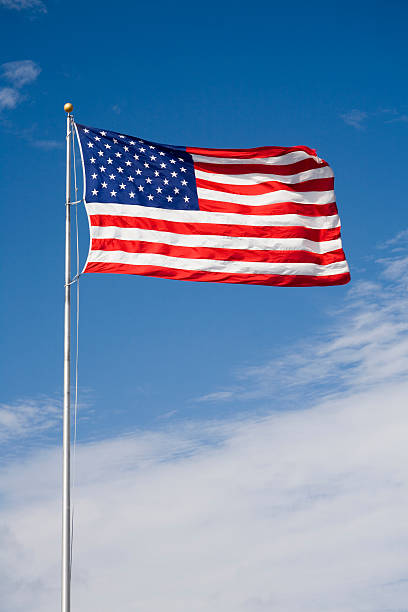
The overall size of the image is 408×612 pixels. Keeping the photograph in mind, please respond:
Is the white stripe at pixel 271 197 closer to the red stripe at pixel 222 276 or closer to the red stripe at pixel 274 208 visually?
the red stripe at pixel 274 208

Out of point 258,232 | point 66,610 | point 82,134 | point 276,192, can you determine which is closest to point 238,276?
point 258,232

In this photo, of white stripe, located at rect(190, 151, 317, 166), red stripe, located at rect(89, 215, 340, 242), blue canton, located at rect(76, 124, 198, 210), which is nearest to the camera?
red stripe, located at rect(89, 215, 340, 242)

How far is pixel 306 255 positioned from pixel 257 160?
3551 mm

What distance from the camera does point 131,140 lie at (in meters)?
25.4

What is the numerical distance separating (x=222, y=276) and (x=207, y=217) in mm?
2014

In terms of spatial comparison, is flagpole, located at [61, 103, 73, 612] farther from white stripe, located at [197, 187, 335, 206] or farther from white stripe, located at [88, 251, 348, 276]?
white stripe, located at [197, 187, 335, 206]

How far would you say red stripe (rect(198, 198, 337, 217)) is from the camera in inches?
1032

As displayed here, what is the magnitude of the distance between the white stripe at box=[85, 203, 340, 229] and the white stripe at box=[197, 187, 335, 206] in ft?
1.76

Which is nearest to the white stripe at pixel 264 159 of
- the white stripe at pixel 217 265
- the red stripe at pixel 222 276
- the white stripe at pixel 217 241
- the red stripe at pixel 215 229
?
the red stripe at pixel 215 229

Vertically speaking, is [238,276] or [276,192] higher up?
[276,192]

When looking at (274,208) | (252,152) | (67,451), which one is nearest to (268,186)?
(274,208)

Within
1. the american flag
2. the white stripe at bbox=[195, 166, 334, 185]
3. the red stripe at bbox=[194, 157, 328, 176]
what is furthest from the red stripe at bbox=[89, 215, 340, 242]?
the red stripe at bbox=[194, 157, 328, 176]

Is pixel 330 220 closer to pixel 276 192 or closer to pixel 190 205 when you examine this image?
pixel 276 192

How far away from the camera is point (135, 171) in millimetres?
24844
